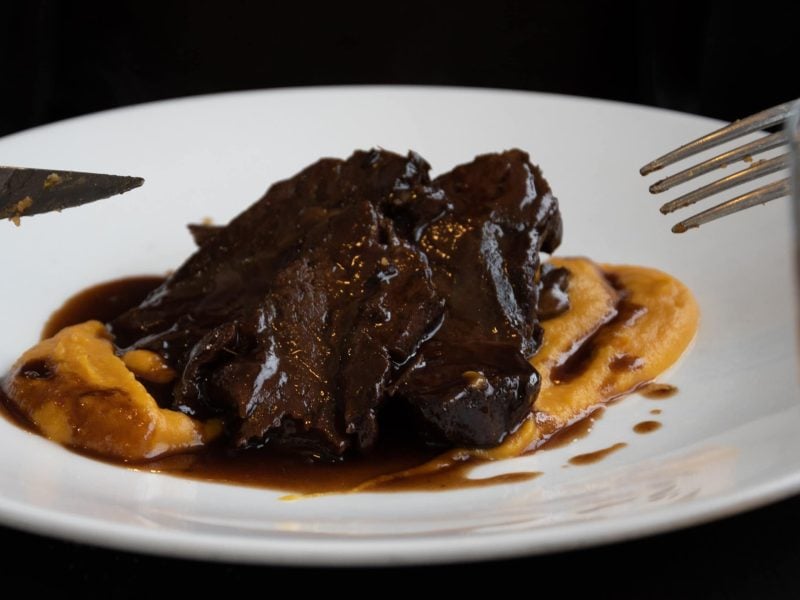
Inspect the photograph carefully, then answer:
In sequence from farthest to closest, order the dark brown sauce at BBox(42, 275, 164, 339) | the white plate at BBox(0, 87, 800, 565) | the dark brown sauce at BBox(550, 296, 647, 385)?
the dark brown sauce at BBox(42, 275, 164, 339), the dark brown sauce at BBox(550, 296, 647, 385), the white plate at BBox(0, 87, 800, 565)

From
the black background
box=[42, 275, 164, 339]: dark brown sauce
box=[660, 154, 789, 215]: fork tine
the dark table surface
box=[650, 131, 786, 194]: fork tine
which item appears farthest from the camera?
the black background

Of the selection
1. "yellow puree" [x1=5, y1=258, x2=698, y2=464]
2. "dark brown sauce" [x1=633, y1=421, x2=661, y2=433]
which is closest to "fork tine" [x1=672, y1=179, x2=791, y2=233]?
"yellow puree" [x1=5, y1=258, x2=698, y2=464]

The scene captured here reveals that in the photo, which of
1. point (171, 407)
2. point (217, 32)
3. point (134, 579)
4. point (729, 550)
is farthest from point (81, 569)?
point (217, 32)

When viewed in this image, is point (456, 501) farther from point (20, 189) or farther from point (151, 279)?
point (151, 279)

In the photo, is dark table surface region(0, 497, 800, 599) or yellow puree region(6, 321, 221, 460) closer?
dark table surface region(0, 497, 800, 599)

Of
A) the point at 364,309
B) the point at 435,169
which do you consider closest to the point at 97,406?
the point at 364,309

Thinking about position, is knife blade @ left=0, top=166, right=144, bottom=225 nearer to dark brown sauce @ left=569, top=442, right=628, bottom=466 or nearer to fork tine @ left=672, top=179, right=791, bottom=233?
dark brown sauce @ left=569, top=442, right=628, bottom=466

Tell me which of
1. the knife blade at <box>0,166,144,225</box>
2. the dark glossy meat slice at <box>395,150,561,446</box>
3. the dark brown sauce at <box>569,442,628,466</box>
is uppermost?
the knife blade at <box>0,166,144,225</box>

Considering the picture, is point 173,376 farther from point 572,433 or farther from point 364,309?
point 572,433
